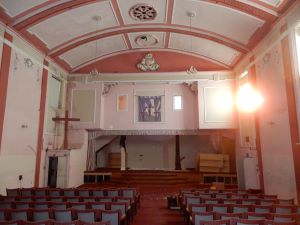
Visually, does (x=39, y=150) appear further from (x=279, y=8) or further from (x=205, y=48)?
(x=279, y=8)

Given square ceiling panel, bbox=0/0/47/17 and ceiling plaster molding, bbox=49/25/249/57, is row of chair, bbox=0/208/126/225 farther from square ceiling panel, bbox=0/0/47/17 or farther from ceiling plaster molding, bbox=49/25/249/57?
ceiling plaster molding, bbox=49/25/249/57

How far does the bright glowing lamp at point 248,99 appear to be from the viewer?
7.55 metres

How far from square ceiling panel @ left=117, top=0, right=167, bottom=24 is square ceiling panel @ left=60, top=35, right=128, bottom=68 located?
1.42 meters

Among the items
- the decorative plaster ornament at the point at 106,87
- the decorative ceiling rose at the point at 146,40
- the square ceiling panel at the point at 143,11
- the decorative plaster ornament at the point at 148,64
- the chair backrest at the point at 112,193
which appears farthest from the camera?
the decorative plaster ornament at the point at 106,87

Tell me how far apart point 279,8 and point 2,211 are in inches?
282

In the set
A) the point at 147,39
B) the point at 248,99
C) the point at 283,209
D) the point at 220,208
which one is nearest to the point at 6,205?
the point at 220,208

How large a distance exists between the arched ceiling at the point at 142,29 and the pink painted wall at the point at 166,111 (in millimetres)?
897

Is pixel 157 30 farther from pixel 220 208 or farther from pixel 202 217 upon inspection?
pixel 202 217

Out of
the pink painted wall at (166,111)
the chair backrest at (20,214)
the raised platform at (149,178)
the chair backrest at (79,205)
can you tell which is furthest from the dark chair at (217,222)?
the pink painted wall at (166,111)

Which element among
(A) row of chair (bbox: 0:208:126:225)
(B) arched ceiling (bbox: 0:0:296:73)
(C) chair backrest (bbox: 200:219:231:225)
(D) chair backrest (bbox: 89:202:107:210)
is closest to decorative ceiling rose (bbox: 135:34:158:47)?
(B) arched ceiling (bbox: 0:0:296:73)

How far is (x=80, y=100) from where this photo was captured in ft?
34.6

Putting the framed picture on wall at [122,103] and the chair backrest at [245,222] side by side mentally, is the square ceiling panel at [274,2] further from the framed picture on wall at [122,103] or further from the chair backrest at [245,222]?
the framed picture on wall at [122,103]

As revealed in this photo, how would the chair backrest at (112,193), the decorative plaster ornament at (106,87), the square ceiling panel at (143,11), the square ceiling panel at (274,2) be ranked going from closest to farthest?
the chair backrest at (112,193) < the square ceiling panel at (274,2) < the square ceiling panel at (143,11) < the decorative plaster ornament at (106,87)

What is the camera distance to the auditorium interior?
5.23 metres
